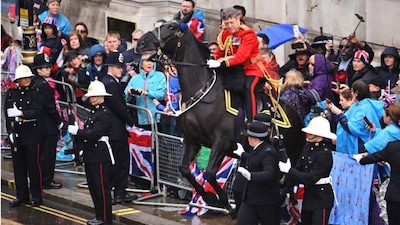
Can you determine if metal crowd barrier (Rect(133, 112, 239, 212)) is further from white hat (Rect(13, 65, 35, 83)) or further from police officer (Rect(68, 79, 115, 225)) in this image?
white hat (Rect(13, 65, 35, 83))

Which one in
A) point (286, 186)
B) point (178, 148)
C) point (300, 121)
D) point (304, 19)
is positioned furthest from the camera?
point (304, 19)

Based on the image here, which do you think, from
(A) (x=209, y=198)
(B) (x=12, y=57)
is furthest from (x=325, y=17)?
(A) (x=209, y=198)

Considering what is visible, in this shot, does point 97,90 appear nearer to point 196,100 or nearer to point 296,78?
point 196,100

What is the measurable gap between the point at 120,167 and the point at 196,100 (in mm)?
2490

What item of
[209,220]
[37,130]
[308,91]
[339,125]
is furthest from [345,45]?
[37,130]

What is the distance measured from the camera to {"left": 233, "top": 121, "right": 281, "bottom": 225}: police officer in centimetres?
980

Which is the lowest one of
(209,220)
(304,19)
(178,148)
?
(209,220)

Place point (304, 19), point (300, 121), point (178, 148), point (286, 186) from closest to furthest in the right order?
point (286, 186) < point (300, 121) < point (178, 148) < point (304, 19)

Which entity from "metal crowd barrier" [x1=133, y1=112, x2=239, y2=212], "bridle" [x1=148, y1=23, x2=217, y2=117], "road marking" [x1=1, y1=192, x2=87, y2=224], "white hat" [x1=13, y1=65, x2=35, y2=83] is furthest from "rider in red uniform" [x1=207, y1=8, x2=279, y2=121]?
"white hat" [x1=13, y1=65, x2=35, y2=83]

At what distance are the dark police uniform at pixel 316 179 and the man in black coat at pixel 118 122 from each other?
3.76 meters

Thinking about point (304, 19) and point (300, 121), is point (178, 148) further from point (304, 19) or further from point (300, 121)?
point (304, 19)

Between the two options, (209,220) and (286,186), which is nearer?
(286,186)

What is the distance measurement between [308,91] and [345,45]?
6.04 feet

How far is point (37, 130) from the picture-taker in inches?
554
